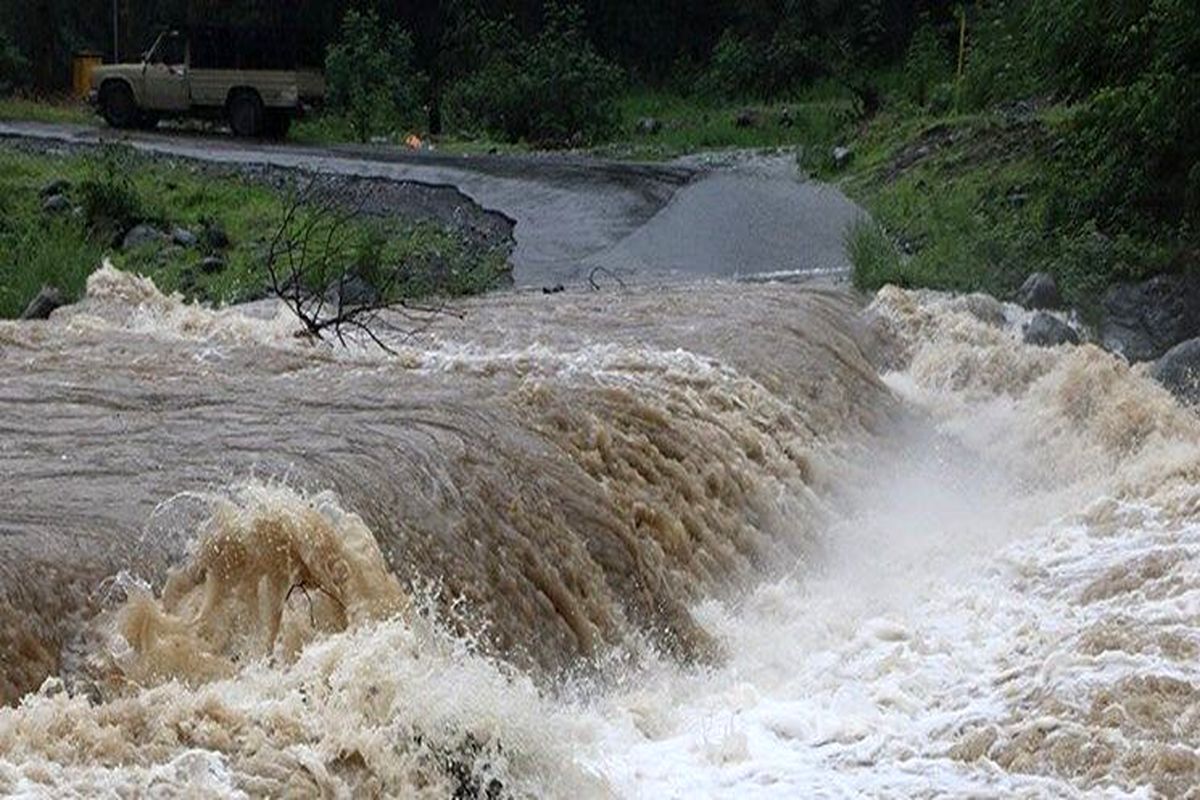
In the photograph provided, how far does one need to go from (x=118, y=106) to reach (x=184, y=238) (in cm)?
1097

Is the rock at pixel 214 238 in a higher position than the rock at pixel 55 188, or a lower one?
lower

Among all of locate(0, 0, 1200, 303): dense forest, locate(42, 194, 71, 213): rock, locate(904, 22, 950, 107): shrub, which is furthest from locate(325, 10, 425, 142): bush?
locate(42, 194, 71, 213): rock

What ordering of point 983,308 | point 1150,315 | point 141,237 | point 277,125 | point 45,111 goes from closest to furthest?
point 983,308
point 1150,315
point 141,237
point 277,125
point 45,111

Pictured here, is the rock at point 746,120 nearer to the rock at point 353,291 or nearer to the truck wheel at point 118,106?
the truck wheel at point 118,106

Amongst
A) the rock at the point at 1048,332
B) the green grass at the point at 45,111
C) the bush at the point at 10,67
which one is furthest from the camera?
the bush at the point at 10,67

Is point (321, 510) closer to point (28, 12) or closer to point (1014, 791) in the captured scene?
point (1014, 791)

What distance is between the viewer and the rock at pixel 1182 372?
47.1ft

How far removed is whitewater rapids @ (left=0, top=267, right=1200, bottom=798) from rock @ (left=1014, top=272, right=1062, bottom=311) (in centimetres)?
296

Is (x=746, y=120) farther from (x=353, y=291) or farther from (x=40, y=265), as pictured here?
(x=40, y=265)

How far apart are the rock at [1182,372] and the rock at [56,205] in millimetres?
10521

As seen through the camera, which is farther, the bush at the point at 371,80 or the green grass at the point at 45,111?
the bush at the point at 371,80

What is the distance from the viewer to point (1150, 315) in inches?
661

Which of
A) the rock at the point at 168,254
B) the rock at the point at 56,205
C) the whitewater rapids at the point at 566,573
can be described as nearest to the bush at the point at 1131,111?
the whitewater rapids at the point at 566,573

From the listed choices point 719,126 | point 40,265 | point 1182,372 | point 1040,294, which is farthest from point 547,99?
point 1182,372
